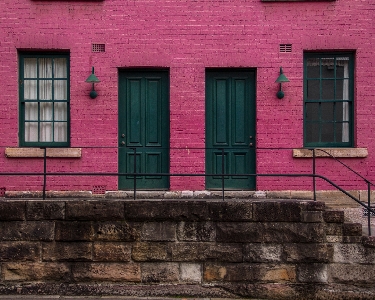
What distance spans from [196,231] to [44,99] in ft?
15.6

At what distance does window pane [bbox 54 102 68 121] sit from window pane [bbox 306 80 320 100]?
17.5ft

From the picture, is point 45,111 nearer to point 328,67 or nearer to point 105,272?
point 105,272

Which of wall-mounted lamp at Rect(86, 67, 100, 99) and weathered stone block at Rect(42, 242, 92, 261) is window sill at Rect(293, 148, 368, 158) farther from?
weathered stone block at Rect(42, 242, 92, 261)

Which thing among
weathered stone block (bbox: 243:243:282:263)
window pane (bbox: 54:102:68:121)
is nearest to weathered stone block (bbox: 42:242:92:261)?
weathered stone block (bbox: 243:243:282:263)

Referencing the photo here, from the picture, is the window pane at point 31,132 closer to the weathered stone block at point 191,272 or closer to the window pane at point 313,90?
the weathered stone block at point 191,272

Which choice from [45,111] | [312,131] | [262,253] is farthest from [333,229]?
[45,111]

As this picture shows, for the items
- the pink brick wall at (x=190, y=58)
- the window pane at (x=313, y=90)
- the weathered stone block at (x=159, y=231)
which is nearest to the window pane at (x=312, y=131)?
the pink brick wall at (x=190, y=58)

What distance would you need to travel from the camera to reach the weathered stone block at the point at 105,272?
7.38m

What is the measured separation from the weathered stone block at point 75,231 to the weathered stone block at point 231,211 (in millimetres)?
2015

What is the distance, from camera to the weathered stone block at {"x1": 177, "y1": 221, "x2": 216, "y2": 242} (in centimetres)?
739

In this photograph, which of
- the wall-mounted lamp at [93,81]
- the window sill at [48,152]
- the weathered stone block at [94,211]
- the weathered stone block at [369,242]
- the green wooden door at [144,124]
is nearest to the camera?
the weathered stone block at [369,242]

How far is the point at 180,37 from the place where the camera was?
960cm

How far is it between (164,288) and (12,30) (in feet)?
20.7

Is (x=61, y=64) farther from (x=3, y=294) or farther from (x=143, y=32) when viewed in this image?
(x=3, y=294)
